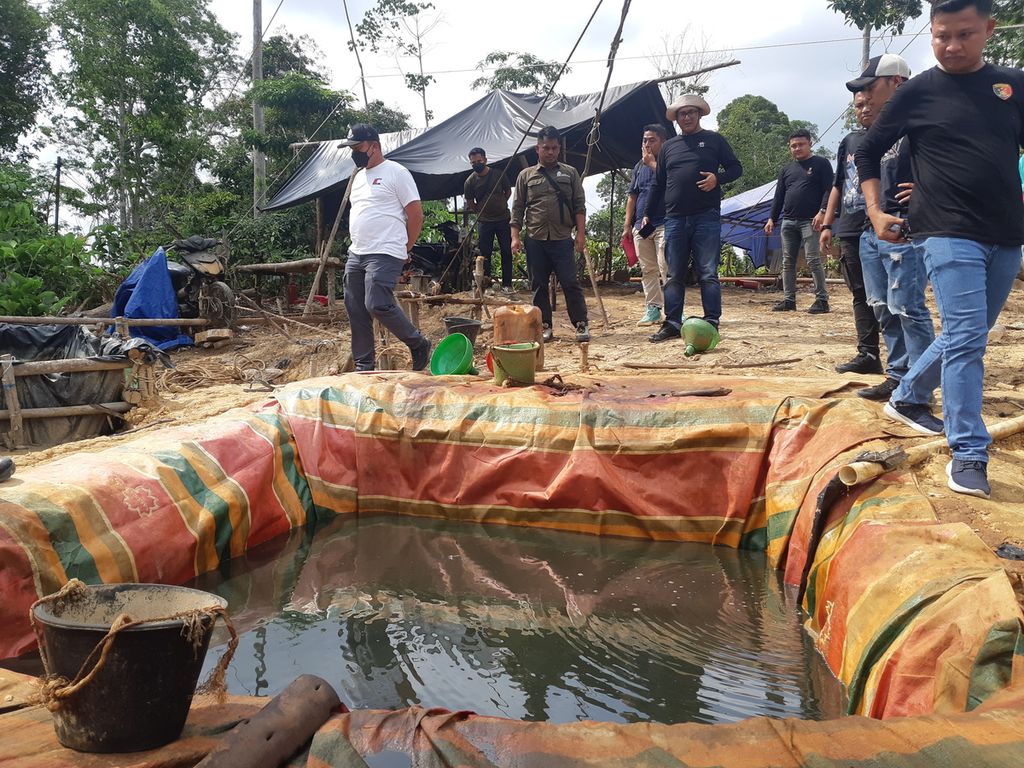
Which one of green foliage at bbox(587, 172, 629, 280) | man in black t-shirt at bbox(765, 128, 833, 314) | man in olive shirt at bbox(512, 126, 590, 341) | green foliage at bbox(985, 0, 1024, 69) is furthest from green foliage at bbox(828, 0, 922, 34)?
man in olive shirt at bbox(512, 126, 590, 341)

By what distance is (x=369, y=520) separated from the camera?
386 centimetres

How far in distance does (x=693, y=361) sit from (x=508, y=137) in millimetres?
6290

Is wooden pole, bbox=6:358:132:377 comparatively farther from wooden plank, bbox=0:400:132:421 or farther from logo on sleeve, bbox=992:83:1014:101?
logo on sleeve, bbox=992:83:1014:101

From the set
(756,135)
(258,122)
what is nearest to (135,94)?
(258,122)

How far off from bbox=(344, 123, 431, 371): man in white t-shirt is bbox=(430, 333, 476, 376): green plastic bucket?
0.42 metres

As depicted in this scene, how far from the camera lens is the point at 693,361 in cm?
517

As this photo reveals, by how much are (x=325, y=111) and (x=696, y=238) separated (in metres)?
12.9

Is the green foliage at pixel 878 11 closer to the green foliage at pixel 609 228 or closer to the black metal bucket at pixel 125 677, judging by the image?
the green foliage at pixel 609 228

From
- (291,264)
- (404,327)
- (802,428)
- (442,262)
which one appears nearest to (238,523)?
(404,327)

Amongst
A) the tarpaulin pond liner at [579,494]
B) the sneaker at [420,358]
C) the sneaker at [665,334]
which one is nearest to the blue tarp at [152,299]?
the sneaker at [420,358]

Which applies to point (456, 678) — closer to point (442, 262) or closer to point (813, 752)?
point (813, 752)

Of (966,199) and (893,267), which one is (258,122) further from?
(966,199)

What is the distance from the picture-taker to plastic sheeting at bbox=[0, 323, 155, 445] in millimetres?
5613

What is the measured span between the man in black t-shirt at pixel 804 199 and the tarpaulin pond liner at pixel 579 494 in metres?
4.10
